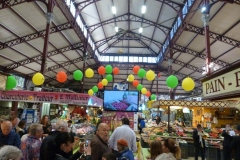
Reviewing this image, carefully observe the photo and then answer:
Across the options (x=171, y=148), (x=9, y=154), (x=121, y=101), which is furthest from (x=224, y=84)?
(x=121, y=101)

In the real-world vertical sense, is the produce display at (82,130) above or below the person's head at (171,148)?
below

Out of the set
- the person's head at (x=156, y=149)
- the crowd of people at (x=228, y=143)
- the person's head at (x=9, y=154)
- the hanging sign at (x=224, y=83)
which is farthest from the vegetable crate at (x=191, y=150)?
the person's head at (x=9, y=154)

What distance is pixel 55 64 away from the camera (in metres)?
19.0

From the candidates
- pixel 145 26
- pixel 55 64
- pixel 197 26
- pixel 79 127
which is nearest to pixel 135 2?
pixel 145 26

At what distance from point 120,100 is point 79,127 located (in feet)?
8.16

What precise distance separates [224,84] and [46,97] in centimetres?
729

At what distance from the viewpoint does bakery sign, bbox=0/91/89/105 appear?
782 centimetres

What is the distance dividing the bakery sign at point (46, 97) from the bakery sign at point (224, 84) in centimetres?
598

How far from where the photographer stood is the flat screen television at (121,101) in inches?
237

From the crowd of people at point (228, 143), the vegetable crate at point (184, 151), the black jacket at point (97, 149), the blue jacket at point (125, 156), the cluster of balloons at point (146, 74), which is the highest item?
the cluster of balloons at point (146, 74)

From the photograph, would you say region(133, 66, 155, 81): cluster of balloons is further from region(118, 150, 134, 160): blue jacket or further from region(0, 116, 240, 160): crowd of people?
region(118, 150, 134, 160): blue jacket

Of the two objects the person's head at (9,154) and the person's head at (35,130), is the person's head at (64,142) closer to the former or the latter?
the person's head at (9,154)

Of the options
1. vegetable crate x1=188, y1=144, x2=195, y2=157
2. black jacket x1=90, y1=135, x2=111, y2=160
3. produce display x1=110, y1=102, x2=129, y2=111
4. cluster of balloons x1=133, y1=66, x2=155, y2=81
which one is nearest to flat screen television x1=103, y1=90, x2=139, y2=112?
produce display x1=110, y1=102, x2=129, y2=111

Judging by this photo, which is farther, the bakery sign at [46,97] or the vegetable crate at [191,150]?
the vegetable crate at [191,150]
